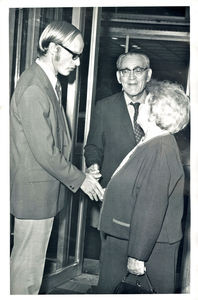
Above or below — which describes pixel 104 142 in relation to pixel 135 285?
above

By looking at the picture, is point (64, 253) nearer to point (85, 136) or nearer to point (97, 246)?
point (97, 246)

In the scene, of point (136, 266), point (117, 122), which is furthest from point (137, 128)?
point (136, 266)

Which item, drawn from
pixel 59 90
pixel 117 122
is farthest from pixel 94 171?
pixel 59 90

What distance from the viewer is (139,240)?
1.18m

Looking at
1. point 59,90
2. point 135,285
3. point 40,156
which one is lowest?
point 135,285

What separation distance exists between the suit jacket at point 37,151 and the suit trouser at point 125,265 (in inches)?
9.6

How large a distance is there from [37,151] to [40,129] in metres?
0.08

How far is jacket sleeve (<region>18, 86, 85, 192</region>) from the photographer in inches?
47.6

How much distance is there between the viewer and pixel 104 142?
1266 millimetres

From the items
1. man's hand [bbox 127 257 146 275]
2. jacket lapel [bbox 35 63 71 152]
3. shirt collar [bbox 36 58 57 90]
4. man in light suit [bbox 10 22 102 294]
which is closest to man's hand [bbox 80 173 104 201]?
man in light suit [bbox 10 22 102 294]

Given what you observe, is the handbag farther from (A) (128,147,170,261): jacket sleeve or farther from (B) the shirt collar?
(B) the shirt collar

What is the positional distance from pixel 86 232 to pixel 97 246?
63 millimetres

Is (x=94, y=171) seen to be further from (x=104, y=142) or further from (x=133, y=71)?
(x=133, y=71)
